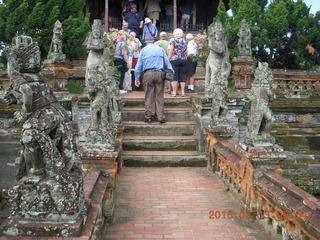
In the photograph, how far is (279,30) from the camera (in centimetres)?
1506

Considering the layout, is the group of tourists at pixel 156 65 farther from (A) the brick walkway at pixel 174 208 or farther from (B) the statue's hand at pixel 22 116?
(B) the statue's hand at pixel 22 116

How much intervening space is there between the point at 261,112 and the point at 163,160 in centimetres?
303

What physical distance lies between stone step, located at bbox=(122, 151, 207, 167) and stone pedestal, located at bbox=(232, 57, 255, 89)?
13.9ft

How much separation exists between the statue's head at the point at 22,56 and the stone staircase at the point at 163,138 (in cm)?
474

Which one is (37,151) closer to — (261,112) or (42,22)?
(261,112)

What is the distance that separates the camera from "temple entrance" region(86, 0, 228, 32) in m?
22.4

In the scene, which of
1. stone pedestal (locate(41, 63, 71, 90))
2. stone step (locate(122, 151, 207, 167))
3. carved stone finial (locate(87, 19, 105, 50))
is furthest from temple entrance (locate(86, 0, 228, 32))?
stone step (locate(122, 151, 207, 167))

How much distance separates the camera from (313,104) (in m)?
10.7

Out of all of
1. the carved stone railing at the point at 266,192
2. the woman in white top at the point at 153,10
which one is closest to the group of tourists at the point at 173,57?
the carved stone railing at the point at 266,192

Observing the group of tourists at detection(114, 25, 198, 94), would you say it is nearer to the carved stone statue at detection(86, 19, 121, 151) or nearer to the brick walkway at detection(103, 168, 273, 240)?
the carved stone statue at detection(86, 19, 121, 151)

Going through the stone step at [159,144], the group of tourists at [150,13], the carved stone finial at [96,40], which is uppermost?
the group of tourists at [150,13]

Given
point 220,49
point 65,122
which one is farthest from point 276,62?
point 65,122

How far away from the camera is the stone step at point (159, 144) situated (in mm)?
8147

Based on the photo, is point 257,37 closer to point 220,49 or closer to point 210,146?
point 220,49
